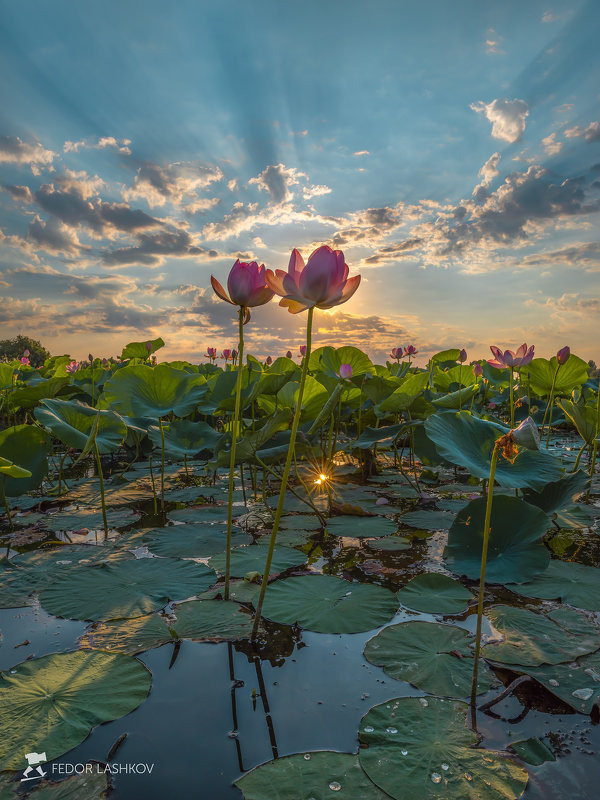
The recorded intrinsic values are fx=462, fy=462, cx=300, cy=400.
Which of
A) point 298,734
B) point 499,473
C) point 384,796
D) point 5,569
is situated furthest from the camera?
point 5,569

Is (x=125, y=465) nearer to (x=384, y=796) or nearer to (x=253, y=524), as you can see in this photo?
(x=253, y=524)

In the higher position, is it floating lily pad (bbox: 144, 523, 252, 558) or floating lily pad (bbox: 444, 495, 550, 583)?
floating lily pad (bbox: 444, 495, 550, 583)

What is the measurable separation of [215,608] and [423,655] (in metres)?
0.76

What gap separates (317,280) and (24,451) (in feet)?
8.24

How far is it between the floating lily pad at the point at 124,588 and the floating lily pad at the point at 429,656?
0.79 metres

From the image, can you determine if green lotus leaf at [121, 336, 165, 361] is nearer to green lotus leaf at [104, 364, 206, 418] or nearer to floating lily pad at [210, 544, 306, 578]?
green lotus leaf at [104, 364, 206, 418]

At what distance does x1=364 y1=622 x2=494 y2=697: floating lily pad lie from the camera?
4.30 feet

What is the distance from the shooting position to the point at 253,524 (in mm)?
2855

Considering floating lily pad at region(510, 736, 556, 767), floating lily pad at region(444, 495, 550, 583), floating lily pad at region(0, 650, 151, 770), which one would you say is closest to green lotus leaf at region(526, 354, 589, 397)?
floating lily pad at region(444, 495, 550, 583)

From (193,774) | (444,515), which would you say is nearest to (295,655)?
(193,774)

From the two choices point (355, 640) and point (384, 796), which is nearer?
point (384, 796)

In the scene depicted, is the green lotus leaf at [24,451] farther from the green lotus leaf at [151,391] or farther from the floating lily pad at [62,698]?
the floating lily pad at [62,698]

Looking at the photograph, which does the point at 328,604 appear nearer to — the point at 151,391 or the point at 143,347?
the point at 151,391

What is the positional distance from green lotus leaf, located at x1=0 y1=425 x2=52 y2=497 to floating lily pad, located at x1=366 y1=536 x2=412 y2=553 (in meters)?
2.10
